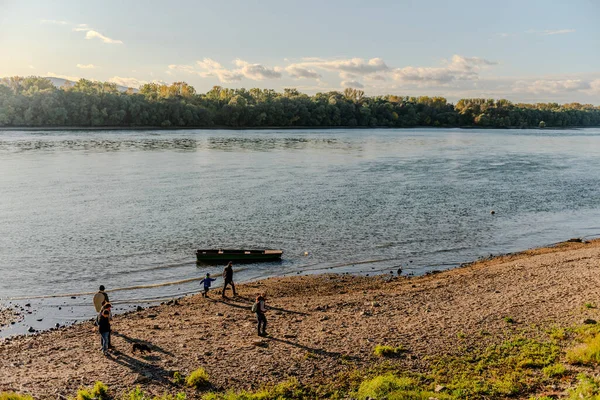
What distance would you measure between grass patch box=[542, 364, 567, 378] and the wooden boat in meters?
22.1

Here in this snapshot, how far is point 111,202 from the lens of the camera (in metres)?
54.8

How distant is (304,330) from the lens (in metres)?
21.4

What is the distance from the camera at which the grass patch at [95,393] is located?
14945 millimetres

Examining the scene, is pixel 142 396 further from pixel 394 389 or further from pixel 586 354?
pixel 586 354

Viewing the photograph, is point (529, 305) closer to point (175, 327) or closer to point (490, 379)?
point (490, 379)

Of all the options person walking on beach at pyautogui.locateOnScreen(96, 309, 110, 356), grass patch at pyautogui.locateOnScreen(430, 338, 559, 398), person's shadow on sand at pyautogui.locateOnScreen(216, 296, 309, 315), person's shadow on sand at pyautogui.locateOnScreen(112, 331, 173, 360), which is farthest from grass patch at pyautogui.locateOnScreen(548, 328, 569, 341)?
person walking on beach at pyautogui.locateOnScreen(96, 309, 110, 356)

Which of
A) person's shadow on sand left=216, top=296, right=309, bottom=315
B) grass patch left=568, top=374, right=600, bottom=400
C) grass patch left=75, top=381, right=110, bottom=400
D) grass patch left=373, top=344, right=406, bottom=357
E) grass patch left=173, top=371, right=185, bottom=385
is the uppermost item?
grass patch left=568, top=374, right=600, bottom=400

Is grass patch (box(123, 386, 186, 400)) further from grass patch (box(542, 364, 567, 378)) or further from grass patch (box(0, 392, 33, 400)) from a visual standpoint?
grass patch (box(542, 364, 567, 378))

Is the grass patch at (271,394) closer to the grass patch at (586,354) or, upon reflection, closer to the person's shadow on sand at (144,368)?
the person's shadow on sand at (144,368)

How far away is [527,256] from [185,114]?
16680cm

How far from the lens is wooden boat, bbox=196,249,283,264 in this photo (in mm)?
34594

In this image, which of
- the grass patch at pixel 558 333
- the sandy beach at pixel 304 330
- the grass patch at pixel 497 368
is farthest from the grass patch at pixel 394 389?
the grass patch at pixel 558 333

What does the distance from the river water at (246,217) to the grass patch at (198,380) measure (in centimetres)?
1196

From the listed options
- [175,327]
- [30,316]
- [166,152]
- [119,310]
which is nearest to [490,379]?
[175,327]
